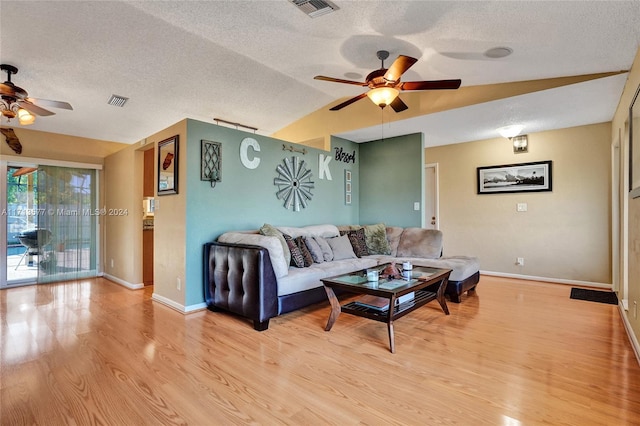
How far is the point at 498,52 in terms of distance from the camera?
2988mm

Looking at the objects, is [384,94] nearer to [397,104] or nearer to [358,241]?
[397,104]

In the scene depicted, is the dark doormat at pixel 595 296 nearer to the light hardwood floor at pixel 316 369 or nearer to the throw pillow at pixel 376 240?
the light hardwood floor at pixel 316 369

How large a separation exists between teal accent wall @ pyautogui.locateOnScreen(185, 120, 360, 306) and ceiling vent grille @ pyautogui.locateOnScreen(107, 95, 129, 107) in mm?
1395

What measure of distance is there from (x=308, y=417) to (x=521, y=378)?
142 cm

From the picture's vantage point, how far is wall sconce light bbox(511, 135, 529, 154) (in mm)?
5286

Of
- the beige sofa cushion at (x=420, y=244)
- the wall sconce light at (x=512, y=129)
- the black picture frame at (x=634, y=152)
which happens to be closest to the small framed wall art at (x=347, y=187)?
the beige sofa cushion at (x=420, y=244)

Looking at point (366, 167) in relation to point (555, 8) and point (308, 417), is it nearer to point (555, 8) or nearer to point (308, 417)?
point (555, 8)

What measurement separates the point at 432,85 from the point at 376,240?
2633 millimetres

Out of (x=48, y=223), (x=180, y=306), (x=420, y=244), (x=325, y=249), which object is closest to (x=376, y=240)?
(x=420, y=244)

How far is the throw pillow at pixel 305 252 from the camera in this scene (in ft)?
12.5

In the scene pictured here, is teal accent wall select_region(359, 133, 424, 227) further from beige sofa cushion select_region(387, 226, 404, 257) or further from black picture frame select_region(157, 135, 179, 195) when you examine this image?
black picture frame select_region(157, 135, 179, 195)

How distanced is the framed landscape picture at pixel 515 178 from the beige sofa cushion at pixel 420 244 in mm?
1608

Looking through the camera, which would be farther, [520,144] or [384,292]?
[520,144]

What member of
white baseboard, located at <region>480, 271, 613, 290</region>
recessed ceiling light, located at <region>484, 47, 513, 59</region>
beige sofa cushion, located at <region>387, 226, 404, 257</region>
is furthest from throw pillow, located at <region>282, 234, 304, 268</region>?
white baseboard, located at <region>480, 271, 613, 290</region>
